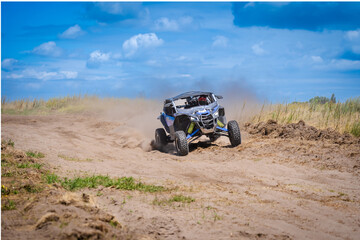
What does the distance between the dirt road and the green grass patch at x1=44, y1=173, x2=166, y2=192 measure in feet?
0.86

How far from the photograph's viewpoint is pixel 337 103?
709 inches

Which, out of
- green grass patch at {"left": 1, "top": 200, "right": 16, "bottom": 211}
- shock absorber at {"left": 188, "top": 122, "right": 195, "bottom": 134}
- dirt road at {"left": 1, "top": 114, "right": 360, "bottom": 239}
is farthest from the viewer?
shock absorber at {"left": 188, "top": 122, "right": 195, "bottom": 134}

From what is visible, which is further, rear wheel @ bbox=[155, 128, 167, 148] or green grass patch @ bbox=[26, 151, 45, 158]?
rear wheel @ bbox=[155, 128, 167, 148]

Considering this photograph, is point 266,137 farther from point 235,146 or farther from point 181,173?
point 181,173

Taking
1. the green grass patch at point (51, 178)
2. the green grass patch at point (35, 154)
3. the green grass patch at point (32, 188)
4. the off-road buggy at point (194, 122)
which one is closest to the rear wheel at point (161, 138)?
the off-road buggy at point (194, 122)

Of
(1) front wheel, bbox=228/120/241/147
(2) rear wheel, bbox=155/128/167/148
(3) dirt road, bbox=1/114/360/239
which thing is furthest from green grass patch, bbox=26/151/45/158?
(1) front wheel, bbox=228/120/241/147

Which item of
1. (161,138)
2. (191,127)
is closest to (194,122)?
(191,127)

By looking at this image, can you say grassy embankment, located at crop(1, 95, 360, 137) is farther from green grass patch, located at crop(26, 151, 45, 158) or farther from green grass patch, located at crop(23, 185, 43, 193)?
green grass patch, located at crop(23, 185, 43, 193)

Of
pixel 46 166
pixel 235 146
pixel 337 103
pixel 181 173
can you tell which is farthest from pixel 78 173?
pixel 337 103

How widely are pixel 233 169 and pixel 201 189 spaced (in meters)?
2.78

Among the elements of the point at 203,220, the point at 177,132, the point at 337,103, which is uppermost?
the point at 337,103

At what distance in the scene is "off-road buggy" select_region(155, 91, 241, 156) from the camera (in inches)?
504

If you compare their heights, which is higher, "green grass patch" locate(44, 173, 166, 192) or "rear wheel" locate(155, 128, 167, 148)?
"rear wheel" locate(155, 128, 167, 148)

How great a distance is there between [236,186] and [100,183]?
2.75 metres
